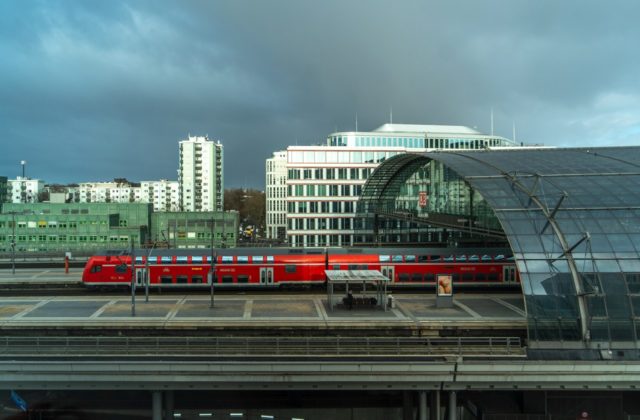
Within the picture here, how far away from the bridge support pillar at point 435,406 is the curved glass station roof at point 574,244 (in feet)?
15.2

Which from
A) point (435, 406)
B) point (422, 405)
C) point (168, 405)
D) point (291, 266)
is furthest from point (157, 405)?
point (291, 266)

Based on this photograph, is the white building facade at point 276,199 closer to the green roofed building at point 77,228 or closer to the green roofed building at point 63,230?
the green roofed building at point 77,228

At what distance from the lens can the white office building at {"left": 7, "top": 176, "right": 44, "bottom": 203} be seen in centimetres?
17462

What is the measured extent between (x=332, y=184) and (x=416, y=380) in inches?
2296

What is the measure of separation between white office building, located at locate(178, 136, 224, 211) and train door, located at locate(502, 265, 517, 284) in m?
122

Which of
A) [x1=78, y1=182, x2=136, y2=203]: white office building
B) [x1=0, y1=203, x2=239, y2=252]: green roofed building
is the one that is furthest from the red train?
[x1=78, y1=182, x2=136, y2=203]: white office building

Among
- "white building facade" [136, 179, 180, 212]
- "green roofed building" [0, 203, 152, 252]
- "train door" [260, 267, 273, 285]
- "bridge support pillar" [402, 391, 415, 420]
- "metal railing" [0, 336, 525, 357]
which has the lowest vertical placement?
"bridge support pillar" [402, 391, 415, 420]

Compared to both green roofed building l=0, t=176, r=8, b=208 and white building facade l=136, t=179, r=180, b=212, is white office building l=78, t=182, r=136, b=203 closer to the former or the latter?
white building facade l=136, t=179, r=180, b=212

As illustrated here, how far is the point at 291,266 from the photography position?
1506 inches

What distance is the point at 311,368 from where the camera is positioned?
19.6m

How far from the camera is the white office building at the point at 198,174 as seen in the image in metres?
152

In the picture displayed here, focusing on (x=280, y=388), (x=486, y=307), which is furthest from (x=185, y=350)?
(x=486, y=307)

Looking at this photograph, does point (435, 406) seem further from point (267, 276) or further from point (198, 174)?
point (198, 174)

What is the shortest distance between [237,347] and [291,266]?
1665 cm
